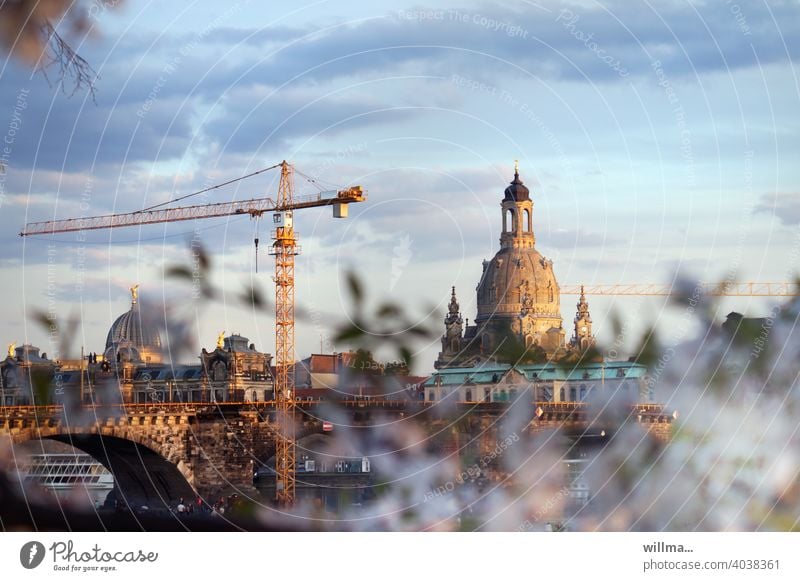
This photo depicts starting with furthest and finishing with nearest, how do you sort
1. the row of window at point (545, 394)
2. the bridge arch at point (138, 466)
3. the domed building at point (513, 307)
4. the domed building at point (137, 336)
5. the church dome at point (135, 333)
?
the church dome at point (135, 333) → the domed building at point (137, 336) → the domed building at point (513, 307) → the row of window at point (545, 394) → the bridge arch at point (138, 466)

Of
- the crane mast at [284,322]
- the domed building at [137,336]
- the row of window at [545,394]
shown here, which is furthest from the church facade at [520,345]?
the domed building at [137,336]

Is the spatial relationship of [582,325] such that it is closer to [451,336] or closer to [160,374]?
[451,336]

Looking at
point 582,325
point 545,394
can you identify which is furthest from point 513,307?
point 545,394

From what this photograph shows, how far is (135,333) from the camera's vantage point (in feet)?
285

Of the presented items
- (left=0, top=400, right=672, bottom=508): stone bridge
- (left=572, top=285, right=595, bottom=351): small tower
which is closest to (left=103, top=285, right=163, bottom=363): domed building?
(left=572, top=285, right=595, bottom=351): small tower

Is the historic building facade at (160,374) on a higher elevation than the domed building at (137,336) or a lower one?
lower

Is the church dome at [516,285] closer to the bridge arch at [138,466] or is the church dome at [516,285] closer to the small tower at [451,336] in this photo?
the small tower at [451,336]

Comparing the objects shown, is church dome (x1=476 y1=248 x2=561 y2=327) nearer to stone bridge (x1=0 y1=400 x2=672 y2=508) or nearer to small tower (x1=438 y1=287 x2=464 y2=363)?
small tower (x1=438 y1=287 x2=464 y2=363)

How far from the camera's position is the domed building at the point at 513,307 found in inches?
2778

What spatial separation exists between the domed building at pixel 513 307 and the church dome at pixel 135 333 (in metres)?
19.5

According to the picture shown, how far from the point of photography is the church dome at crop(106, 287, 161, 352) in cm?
8485

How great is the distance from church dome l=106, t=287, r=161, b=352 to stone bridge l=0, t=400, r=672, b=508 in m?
33.0
